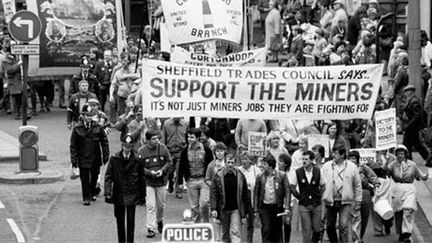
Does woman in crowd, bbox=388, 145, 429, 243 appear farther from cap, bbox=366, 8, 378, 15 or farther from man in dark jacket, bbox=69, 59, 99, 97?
cap, bbox=366, 8, 378, 15

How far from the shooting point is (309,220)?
766 inches

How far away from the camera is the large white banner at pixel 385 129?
2183 centimetres

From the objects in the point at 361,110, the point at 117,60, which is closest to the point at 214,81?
the point at 361,110

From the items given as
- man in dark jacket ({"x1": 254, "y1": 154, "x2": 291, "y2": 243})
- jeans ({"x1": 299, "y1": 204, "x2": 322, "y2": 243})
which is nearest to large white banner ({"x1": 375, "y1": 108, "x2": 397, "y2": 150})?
jeans ({"x1": 299, "y1": 204, "x2": 322, "y2": 243})

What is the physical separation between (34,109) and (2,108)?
1.61m

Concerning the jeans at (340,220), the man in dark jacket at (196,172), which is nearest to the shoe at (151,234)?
the man in dark jacket at (196,172)

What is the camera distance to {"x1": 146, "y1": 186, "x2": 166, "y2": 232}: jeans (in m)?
20.5

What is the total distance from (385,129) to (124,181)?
5121 mm

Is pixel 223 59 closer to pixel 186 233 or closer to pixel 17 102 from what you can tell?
pixel 17 102

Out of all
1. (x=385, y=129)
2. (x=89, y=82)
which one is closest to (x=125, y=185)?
(x=385, y=129)

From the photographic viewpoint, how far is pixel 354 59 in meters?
32.9

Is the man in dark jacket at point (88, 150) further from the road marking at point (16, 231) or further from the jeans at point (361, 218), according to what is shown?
the jeans at point (361, 218)

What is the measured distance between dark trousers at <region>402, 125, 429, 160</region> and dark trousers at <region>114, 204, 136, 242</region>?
8857 millimetres

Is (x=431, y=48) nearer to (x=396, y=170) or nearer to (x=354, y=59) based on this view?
(x=354, y=59)
